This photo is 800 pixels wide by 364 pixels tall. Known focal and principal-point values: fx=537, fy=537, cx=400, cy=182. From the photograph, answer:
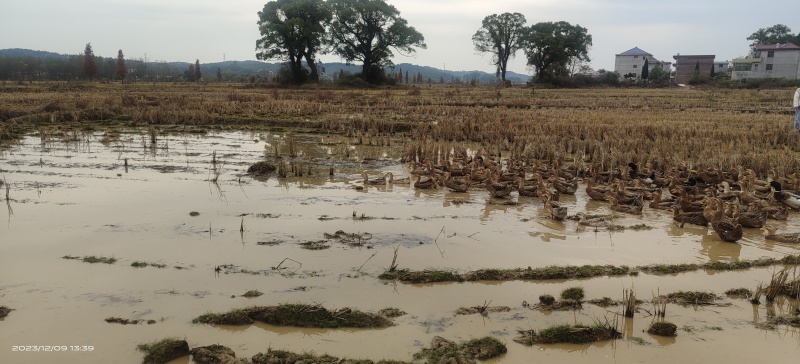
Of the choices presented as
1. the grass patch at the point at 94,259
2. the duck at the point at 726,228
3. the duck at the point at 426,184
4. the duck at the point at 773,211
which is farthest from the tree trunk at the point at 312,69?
the duck at the point at 726,228

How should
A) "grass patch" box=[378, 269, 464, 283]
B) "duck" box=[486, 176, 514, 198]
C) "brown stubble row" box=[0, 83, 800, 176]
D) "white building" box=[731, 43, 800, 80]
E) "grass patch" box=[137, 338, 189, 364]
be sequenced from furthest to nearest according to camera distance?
"white building" box=[731, 43, 800, 80] < "brown stubble row" box=[0, 83, 800, 176] < "duck" box=[486, 176, 514, 198] < "grass patch" box=[378, 269, 464, 283] < "grass patch" box=[137, 338, 189, 364]

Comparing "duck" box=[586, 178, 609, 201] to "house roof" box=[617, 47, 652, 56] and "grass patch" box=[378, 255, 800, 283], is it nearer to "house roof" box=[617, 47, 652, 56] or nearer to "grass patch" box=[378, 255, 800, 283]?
"grass patch" box=[378, 255, 800, 283]

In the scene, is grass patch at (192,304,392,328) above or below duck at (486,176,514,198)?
below

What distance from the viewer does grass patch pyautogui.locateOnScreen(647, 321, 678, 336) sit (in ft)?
14.9

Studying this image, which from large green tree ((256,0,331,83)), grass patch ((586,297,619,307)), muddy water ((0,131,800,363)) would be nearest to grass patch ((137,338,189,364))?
muddy water ((0,131,800,363))

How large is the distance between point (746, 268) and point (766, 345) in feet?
7.19

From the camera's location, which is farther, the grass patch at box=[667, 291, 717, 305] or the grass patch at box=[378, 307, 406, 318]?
the grass patch at box=[667, 291, 717, 305]

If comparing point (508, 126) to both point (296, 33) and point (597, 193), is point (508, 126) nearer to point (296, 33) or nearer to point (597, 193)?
point (597, 193)

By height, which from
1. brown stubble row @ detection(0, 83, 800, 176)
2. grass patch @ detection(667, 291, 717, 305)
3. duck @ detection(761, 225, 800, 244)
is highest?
brown stubble row @ detection(0, 83, 800, 176)

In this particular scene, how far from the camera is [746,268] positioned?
6336mm

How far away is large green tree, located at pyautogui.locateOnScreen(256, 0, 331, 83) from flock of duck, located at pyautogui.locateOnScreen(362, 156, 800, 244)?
3994cm

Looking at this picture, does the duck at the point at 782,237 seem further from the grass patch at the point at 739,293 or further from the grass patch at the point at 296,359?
the grass patch at the point at 296,359

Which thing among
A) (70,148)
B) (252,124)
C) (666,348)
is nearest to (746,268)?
(666,348)

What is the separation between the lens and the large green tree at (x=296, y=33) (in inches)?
1923
